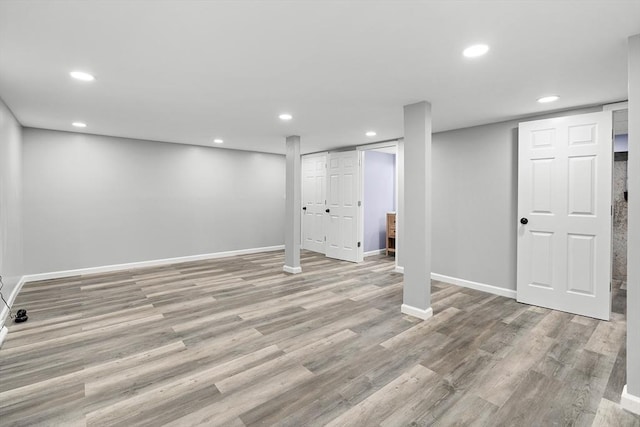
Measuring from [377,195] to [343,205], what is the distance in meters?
1.12

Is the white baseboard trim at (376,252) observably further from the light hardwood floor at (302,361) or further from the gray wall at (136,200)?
the light hardwood floor at (302,361)

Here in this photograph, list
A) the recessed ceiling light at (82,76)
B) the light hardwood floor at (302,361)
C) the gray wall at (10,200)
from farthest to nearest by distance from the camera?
the gray wall at (10,200)
the recessed ceiling light at (82,76)
the light hardwood floor at (302,361)

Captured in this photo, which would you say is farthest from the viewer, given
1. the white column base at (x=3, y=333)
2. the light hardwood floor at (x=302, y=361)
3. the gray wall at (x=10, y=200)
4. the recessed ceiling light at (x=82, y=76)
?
the gray wall at (x=10, y=200)

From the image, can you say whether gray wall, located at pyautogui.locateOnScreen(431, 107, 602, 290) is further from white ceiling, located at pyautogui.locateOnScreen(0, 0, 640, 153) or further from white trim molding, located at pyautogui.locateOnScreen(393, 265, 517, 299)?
white ceiling, located at pyautogui.locateOnScreen(0, 0, 640, 153)

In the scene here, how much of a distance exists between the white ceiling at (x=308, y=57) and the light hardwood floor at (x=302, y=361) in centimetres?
229

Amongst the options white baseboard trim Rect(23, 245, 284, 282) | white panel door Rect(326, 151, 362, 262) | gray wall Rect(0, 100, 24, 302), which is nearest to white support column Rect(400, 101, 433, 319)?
white panel door Rect(326, 151, 362, 262)

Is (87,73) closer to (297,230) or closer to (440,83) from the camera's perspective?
(440,83)

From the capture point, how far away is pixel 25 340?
275 cm

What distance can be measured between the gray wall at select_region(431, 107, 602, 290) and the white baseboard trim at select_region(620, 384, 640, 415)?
2166 mm

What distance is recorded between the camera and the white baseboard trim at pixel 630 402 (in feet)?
6.15

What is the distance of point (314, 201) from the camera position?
7156mm

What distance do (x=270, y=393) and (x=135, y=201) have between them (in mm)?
4805

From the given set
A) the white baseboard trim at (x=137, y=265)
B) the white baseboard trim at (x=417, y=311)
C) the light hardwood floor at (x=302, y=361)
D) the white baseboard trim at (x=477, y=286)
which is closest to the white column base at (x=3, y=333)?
the light hardwood floor at (x=302, y=361)

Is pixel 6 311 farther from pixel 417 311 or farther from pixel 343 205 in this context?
pixel 343 205
